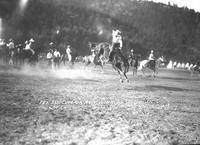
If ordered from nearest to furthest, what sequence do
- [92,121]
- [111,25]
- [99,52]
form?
1. [92,121]
2. [99,52]
3. [111,25]

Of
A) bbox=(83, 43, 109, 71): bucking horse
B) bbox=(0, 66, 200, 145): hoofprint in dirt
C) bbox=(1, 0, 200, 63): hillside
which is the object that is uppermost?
bbox=(1, 0, 200, 63): hillside

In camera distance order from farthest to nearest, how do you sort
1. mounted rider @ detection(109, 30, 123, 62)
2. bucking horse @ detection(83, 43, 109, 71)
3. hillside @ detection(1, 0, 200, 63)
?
1. hillside @ detection(1, 0, 200, 63)
2. bucking horse @ detection(83, 43, 109, 71)
3. mounted rider @ detection(109, 30, 123, 62)

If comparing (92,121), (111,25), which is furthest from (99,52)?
(111,25)

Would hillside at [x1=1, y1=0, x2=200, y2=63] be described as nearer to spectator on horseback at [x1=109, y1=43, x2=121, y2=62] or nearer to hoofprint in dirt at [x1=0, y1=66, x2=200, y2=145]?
spectator on horseback at [x1=109, y1=43, x2=121, y2=62]

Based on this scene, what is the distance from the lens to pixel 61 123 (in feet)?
21.7

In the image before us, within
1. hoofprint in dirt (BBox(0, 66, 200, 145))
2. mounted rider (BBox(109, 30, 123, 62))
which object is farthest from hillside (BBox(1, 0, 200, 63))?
hoofprint in dirt (BBox(0, 66, 200, 145))

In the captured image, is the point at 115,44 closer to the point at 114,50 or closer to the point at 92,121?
the point at 114,50

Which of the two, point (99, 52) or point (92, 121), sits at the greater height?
point (99, 52)

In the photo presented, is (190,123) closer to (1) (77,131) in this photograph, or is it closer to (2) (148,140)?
(2) (148,140)

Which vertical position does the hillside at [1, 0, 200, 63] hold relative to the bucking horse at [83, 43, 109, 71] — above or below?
above

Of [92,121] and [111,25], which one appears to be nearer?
[92,121]

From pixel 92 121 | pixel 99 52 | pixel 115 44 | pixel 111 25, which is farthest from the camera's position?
pixel 111 25

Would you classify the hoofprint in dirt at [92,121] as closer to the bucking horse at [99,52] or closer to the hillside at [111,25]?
the bucking horse at [99,52]

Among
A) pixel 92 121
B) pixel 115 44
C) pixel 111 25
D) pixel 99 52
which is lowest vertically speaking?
pixel 92 121
